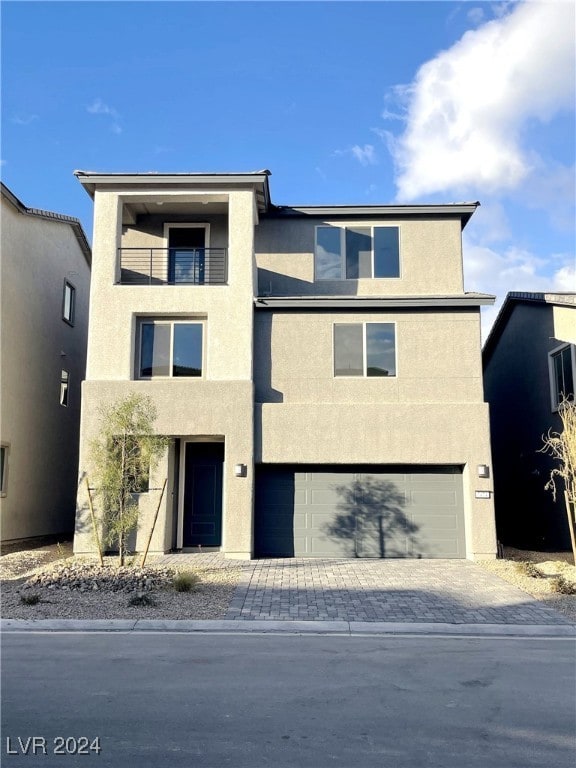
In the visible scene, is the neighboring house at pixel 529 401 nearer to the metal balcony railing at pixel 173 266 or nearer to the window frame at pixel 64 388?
the metal balcony railing at pixel 173 266

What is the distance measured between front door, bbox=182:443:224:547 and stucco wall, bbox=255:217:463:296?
4.59 meters

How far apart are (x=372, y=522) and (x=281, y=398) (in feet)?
11.8

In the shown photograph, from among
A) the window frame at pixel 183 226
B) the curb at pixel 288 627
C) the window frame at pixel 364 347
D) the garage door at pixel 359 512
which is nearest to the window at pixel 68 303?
the window frame at pixel 183 226

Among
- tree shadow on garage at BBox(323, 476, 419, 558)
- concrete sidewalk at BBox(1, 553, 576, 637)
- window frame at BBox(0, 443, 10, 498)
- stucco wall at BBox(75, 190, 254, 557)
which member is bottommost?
concrete sidewalk at BBox(1, 553, 576, 637)

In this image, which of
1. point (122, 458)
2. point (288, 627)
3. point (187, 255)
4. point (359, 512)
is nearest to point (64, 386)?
point (187, 255)

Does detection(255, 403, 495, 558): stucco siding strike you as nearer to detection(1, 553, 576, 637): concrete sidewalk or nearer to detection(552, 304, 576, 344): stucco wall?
detection(1, 553, 576, 637): concrete sidewalk

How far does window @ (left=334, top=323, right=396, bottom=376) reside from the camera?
15.3 m

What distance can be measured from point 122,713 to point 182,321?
36.5 feet

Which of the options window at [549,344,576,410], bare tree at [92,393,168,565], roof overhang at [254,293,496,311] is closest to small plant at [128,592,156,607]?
bare tree at [92,393,168,565]

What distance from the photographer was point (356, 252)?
17031 millimetres

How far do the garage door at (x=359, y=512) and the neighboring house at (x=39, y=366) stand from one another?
6.72 metres

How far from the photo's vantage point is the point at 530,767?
14.9 feet

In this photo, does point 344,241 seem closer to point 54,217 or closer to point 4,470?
point 54,217

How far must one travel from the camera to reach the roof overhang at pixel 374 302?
49.9ft
